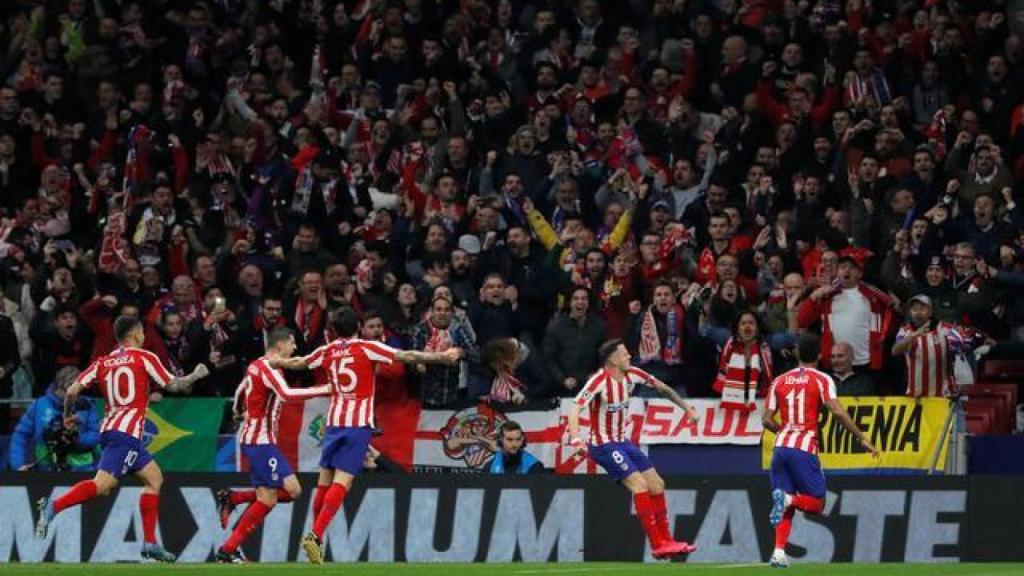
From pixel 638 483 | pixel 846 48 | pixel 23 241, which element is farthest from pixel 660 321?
pixel 23 241

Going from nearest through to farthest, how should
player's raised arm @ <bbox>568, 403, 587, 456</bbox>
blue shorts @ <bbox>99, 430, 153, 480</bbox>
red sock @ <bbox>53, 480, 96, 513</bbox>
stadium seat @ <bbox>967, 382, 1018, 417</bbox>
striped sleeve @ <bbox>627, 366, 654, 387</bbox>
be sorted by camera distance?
1. player's raised arm @ <bbox>568, 403, 587, 456</bbox>
2. red sock @ <bbox>53, 480, 96, 513</bbox>
3. striped sleeve @ <bbox>627, 366, 654, 387</bbox>
4. blue shorts @ <bbox>99, 430, 153, 480</bbox>
5. stadium seat @ <bbox>967, 382, 1018, 417</bbox>

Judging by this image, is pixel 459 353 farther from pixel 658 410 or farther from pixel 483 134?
pixel 483 134

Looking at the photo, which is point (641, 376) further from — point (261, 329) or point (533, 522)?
point (261, 329)

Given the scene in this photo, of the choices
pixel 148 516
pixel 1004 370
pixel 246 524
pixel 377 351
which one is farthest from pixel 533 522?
pixel 1004 370

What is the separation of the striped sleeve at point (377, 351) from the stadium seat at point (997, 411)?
569cm

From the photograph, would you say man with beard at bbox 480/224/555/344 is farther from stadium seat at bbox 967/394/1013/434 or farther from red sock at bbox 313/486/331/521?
stadium seat at bbox 967/394/1013/434

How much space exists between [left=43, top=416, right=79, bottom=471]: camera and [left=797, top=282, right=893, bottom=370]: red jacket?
23.9ft

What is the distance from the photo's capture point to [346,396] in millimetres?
20328

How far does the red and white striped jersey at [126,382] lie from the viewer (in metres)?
20.6

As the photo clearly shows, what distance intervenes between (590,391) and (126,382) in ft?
13.8

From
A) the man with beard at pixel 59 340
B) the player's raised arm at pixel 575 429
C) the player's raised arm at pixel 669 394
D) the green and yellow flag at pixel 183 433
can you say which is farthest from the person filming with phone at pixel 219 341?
the player's raised arm at pixel 669 394

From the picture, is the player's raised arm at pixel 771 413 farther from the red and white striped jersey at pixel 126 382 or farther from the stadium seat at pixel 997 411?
the red and white striped jersey at pixel 126 382

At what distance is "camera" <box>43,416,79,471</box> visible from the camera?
890 inches

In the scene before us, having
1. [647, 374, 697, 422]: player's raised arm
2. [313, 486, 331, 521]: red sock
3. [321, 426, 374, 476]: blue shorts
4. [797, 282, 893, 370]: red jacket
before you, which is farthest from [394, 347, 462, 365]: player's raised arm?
[797, 282, 893, 370]: red jacket
